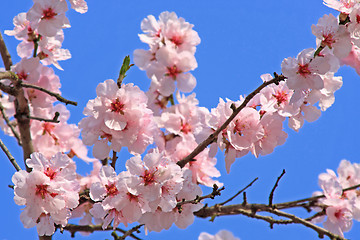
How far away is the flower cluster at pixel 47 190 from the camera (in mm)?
2328

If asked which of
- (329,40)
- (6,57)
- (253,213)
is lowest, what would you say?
(253,213)

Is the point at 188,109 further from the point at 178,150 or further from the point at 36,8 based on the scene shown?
the point at 36,8

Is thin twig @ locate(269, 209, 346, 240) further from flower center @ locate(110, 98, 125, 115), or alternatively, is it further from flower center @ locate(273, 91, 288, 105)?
flower center @ locate(110, 98, 125, 115)

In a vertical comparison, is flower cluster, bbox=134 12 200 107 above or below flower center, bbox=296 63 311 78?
above

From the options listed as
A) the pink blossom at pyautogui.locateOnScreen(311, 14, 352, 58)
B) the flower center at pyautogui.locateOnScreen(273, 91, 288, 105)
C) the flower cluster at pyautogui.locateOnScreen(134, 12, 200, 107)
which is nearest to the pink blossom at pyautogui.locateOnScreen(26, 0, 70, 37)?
the flower cluster at pyautogui.locateOnScreen(134, 12, 200, 107)

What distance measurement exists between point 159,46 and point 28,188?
121 cm

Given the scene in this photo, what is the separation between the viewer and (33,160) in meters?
2.38

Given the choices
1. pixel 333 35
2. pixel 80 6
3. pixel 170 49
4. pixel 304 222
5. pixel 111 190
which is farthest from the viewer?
pixel 170 49

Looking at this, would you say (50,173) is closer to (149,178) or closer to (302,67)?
(149,178)

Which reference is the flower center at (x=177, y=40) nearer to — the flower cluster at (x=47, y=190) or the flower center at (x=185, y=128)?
the flower center at (x=185, y=128)

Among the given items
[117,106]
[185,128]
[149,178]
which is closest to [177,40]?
[185,128]

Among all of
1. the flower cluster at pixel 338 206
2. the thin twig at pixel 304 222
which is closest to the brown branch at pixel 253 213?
the thin twig at pixel 304 222

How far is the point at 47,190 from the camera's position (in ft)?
7.73

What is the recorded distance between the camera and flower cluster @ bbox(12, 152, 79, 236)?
2328 mm
